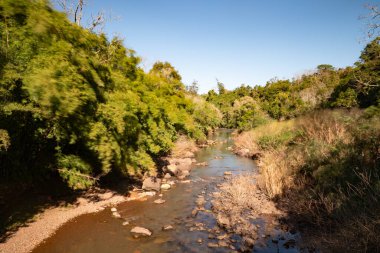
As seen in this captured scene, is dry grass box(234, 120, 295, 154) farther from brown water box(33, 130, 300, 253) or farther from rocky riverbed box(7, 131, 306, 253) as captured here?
brown water box(33, 130, 300, 253)

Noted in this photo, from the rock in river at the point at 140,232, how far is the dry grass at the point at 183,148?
10.1 meters

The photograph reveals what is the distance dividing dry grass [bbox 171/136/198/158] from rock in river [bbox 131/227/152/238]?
10102mm

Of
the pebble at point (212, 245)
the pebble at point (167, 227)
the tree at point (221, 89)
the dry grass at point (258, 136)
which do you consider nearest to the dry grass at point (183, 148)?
the dry grass at point (258, 136)

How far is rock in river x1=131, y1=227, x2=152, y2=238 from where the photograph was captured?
661cm

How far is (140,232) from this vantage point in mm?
6691

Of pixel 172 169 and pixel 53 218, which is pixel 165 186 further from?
pixel 53 218

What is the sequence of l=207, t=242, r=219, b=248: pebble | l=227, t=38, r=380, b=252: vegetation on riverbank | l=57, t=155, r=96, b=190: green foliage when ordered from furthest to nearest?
l=57, t=155, r=96, b=190: green foliage → l=207, t=242, r=219, b=248: pebble → l=227, t=38, r=380, b=252: vegetation on riverbank

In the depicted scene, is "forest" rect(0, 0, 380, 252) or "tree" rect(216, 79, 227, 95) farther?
"tree" rect(216, 79, 227, 95)

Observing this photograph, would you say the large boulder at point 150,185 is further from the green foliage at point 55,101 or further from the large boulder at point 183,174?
the large boulder at point 183,174

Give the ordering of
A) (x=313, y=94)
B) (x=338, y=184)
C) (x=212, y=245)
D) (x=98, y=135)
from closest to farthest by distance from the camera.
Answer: (x=212, y=245), (x=98, y=135), (x=338, y=184), (x=313, y=94)

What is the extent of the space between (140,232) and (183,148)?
12.6 m

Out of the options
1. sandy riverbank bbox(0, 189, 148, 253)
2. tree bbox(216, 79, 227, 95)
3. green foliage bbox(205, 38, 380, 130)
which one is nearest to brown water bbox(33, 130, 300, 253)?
sandy riverbank bbox(0, 189, 148, 253)

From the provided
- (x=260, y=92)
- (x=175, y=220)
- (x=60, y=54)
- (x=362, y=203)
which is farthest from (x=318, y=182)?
(x=260, y=92)

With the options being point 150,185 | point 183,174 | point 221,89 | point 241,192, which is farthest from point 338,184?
point 221,89
